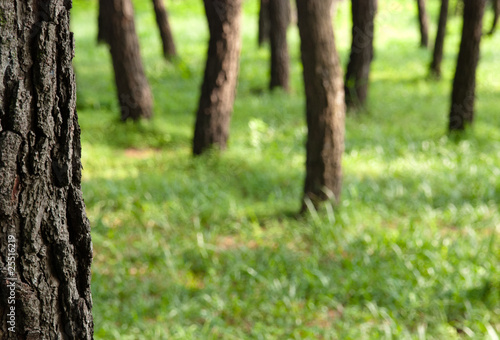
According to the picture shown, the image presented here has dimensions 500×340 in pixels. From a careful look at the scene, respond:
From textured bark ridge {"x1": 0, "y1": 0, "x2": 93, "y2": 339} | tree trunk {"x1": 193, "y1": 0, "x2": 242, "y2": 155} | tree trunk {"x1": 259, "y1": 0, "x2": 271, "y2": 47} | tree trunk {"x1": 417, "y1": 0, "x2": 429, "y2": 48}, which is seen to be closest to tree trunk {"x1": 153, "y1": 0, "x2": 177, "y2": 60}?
tree trunk {"x1": 259, "y1": 0, "x2": 271, "y2": 47}

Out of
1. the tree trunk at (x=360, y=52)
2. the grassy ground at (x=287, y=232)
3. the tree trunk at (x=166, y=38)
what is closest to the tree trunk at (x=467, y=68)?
the grassy ground at (x=287, y=232)

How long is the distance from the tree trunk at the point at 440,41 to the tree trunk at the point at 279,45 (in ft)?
11.9

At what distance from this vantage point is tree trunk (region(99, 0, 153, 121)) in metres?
9.20

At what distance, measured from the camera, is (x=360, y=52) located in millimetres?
10039

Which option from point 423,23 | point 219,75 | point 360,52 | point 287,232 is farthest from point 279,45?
point 423,23

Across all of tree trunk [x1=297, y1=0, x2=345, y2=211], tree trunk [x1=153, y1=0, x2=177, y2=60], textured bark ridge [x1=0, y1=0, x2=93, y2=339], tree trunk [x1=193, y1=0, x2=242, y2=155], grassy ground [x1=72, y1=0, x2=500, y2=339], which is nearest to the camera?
textured bark ridge [x1=0, y1=0, x2=93, y2=339]

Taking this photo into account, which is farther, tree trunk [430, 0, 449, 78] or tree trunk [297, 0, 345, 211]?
tree trunk [430, 0, 449, 78]

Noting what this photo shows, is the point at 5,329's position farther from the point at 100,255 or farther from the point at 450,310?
the point at 100,255

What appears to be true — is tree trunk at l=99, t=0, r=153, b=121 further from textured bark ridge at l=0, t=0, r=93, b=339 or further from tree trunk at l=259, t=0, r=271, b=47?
textured bark ridge at l=0, t=0, r=93, b=339

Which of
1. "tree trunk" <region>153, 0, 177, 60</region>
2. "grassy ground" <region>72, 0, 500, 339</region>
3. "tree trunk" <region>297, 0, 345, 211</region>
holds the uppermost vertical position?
"tree trunk" <region>153, 0, 177, 60</region>

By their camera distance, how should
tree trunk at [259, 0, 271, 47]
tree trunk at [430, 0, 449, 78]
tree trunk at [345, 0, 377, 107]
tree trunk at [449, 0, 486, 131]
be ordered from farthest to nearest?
tree trunk at [259, 0, 271, 47] → tree trunk at [430, 0, 449, 78] → tree trunk at [345, 0, 377, 107] → tree trunk at [449, 0, 486, 131]

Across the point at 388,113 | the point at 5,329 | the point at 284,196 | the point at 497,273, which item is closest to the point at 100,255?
the point at 284,196

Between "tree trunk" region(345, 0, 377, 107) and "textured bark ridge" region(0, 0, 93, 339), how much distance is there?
8583mm

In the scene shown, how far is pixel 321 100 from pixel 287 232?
1.32 m
